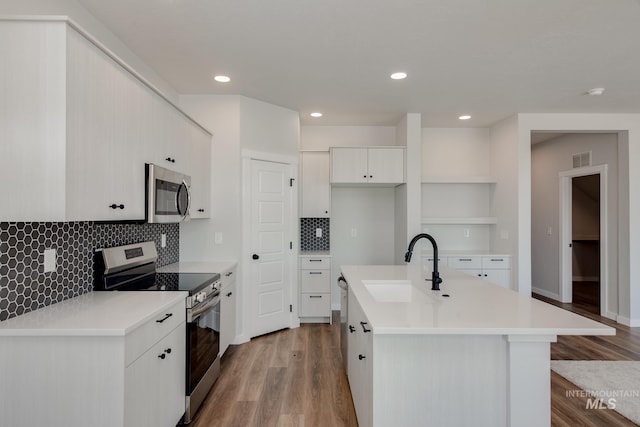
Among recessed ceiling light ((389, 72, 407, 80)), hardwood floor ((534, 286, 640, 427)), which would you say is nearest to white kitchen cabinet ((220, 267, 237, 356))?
recessed ceiling light ((389, 72, 407, 80))

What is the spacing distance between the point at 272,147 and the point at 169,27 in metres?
1.77

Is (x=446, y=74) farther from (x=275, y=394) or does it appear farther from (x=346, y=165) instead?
(x=275, y=394)

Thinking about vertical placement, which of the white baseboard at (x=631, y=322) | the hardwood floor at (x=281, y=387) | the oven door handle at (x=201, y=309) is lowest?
the hardwood floor at (x=281, y=387)

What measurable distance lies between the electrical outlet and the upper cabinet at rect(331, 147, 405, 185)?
3.04 m

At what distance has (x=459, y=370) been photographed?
1.51 m

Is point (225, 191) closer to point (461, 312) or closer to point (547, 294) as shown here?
point (461, 312)

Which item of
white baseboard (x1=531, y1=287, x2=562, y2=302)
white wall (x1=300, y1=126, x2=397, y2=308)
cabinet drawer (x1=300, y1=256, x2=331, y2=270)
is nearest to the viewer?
cabinet drawer (x1=300, y1=256, x2=331, y2=270)

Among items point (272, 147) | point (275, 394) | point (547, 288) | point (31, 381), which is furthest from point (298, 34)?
point (547, 288)

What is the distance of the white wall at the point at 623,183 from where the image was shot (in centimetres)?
413

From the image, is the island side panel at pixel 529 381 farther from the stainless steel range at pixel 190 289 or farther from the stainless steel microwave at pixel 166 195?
the stainless steel microwave at pixel 166 195

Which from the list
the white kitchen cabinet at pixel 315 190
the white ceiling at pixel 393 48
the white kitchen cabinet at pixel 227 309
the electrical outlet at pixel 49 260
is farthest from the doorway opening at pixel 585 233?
the electrical outlet at pixel 49 260

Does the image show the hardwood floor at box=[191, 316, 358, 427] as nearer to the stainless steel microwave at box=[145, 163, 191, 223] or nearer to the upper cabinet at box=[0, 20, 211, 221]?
the stainless steel microwave at box=[145, 163, 191, 223]

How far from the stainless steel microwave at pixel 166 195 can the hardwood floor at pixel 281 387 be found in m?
1.41

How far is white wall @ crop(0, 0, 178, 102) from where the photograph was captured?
1.67 metres
